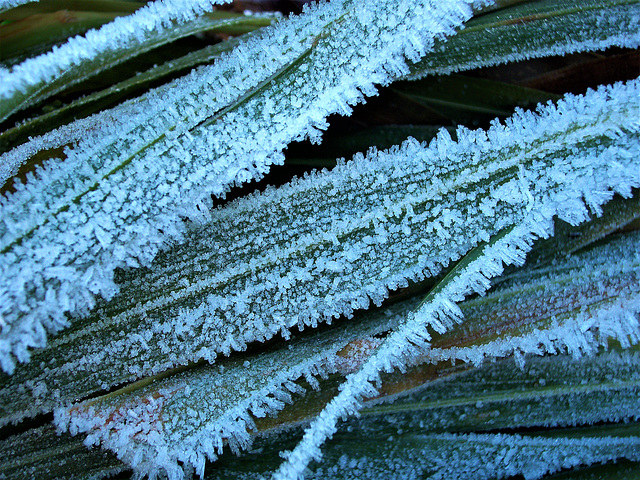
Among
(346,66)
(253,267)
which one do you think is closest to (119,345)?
(253,267)

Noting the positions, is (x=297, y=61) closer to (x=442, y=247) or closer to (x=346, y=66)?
(x=346, y=66)

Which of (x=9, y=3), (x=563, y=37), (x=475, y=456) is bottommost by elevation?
(x=475, y=456)

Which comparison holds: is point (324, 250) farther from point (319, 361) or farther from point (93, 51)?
point (93, 51)

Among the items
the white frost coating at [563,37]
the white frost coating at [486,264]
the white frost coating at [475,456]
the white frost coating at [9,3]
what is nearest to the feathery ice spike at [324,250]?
the white frost coating at [486,264]

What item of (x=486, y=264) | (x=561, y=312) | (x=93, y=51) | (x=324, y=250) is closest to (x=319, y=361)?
(x=324, y=250)

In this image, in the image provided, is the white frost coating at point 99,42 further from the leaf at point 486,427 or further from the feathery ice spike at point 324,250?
the leaf at point 486,427

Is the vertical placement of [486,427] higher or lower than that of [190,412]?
lower
